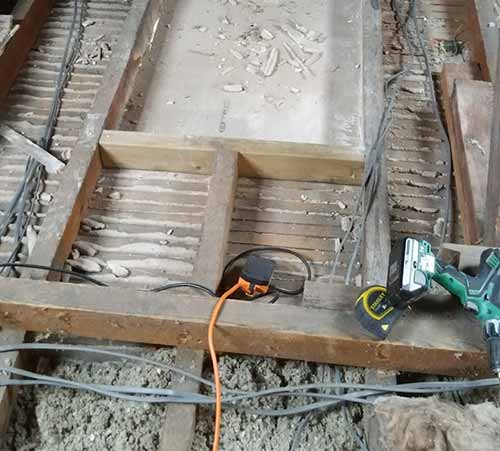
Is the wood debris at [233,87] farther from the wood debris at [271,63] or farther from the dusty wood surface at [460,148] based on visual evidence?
the dusty wood surface at [460,148]

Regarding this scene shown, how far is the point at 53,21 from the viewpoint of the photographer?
265 cm

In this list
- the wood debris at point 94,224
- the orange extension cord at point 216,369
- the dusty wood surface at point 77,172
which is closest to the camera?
the orange extension cord at point 216,369

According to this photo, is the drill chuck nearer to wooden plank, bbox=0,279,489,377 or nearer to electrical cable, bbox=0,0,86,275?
wooden plank, bbox=0,279,489,377

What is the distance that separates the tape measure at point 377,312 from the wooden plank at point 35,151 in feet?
3.88

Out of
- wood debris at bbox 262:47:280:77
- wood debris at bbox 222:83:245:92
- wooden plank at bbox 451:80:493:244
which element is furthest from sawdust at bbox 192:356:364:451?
wood debris at bbox 262:47:280:77

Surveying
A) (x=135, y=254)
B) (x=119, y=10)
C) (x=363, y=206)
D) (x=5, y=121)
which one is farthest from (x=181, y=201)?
(x=119, y=10)

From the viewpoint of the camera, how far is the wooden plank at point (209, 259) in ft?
4.84

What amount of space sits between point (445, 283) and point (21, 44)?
1924mm

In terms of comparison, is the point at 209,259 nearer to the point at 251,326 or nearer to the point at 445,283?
the point at 251,326

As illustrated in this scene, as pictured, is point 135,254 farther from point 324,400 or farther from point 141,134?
point 324,400

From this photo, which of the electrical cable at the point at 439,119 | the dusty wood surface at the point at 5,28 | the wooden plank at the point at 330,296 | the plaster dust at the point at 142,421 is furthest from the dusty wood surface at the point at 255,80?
the plaster dust at the point at 142,421

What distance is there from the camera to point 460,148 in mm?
2109

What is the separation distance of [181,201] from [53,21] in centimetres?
118

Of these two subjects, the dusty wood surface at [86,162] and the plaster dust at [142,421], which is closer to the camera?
the plaster dust at [142,421]
